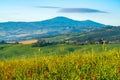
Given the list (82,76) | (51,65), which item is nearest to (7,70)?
(51,65)

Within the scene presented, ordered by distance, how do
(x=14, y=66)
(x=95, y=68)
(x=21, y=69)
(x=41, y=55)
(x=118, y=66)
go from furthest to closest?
(x=41, y=55), (x=14, y=66), (x=21, y=69), (x=95, y=68), (x=118, y=66)

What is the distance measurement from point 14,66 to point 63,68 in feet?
9.31

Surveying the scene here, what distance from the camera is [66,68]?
15.3 metres

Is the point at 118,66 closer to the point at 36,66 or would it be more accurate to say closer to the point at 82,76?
the point at 82,76

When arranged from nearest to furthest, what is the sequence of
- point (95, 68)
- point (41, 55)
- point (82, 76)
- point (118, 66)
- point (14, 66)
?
point (82, 76) → point (118, 66) → point (95, 68) → point (14, 66) → point (41, 55)

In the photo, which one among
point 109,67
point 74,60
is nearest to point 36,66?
point 74,60

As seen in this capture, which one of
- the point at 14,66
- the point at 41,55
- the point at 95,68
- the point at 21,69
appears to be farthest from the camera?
the point at 41,55

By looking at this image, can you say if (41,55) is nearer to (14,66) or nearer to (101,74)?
(14,66)

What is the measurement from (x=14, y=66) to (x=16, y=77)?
217cm

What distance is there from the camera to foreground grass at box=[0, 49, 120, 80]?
13020mm

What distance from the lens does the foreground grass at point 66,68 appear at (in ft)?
42.7

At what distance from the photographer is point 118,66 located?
1391 centimetres

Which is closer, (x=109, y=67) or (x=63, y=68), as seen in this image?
(x=109, y=67)

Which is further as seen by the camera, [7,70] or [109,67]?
[7,70]
